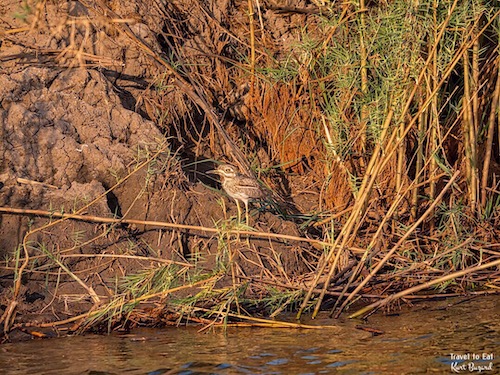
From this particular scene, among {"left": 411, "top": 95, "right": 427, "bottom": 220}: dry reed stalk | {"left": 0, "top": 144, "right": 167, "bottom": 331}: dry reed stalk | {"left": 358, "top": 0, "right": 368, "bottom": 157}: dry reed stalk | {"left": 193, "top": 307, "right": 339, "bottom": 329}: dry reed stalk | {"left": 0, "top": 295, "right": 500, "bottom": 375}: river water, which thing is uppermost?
{"left": 358, "top": 0, "right": 368, "bottom": 157}: dry reed stalk

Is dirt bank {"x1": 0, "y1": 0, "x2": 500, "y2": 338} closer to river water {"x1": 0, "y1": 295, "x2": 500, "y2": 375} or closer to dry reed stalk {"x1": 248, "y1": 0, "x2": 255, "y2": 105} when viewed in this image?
dry reed stalk {"x1": 248, "y1": 0, "x2": 255, "y2": 105}

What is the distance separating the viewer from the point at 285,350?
6621 mm

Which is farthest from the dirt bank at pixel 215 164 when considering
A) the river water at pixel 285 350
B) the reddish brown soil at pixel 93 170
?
the river water at pixel 285 350

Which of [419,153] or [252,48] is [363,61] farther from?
[252,48]

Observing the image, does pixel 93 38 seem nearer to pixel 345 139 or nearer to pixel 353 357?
pixel 345 139

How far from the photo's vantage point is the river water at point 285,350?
6.19 meters

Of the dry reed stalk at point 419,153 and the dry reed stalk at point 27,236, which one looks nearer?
the dry reed stalk at point 27,236

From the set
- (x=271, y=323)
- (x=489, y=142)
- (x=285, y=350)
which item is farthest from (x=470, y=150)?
(x=285, y=350)

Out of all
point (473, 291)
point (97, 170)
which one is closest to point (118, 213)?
point (97, 170)

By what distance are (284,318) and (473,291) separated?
6.20ft

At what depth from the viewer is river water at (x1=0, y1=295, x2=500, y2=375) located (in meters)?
6.19

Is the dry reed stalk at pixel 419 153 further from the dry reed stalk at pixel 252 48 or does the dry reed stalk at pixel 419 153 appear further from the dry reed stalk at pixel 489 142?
the dry reed stalk at pixel 252 48

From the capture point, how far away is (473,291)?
8.34 metres

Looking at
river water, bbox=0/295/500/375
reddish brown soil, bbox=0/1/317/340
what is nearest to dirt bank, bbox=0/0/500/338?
reddish brown soil, bbox=0/1/317/340
